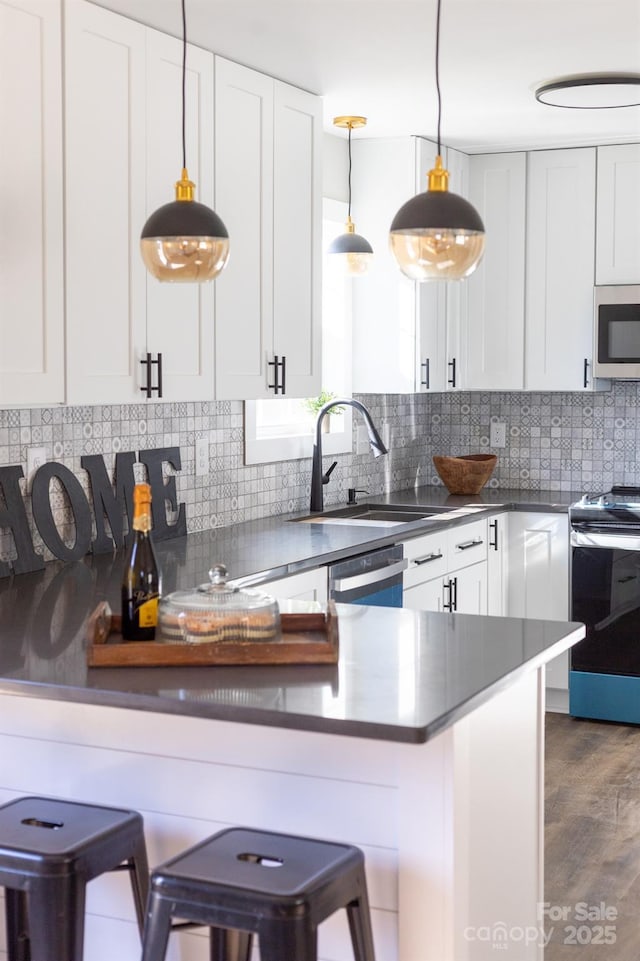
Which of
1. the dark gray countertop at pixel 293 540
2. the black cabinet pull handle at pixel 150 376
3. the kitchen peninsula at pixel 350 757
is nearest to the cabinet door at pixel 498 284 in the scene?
the dark gray countertop at pixel 293 540

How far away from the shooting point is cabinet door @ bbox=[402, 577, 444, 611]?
14.6 feet

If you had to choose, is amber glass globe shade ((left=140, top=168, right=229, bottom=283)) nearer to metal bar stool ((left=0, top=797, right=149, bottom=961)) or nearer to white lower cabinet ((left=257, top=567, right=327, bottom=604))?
metal bar stool ((left=0, top=797, right=149, bottom=961))

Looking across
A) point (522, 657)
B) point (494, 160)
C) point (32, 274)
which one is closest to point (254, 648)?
point (522, 657)

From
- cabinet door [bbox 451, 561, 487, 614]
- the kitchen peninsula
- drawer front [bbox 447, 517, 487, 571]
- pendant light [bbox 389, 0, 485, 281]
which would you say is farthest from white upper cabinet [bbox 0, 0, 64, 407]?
cabinet door [bbox 451, 561, 487, 614]

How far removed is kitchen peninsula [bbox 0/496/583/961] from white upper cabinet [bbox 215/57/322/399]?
1.48 metres

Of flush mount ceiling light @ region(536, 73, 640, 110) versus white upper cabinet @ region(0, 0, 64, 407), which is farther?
flush mount ceiling light @ region(536, 73, 640, 110)

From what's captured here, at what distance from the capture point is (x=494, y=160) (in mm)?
5496

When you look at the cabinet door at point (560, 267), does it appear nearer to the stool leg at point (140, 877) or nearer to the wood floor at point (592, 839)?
→ the wood floor at point (592, 839)

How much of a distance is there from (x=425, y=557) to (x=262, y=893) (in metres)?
2.80

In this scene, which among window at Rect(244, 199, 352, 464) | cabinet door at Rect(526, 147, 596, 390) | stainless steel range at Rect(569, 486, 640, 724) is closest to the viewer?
window at Rect(244, 199, 352, 464)

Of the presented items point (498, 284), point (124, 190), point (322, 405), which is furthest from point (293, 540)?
point (498, 284)

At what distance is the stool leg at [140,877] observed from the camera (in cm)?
217

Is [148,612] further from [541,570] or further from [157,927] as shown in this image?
[541,570]

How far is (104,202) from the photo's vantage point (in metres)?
3.21
